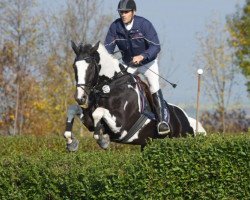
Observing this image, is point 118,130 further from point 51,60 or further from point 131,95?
point 51,60

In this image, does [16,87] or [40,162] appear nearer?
[40,162]

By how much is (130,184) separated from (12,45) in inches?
1007

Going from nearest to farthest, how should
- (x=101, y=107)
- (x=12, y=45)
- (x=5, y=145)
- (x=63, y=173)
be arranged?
(x=63, y=173), (x=101, y=107), (x=5, y=145), (x=12, y=45)

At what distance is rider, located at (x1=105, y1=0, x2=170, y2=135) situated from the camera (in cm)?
1173

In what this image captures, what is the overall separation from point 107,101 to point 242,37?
29565 mm

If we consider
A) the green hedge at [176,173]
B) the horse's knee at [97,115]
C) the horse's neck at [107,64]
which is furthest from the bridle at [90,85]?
the green hedge at [176,173]

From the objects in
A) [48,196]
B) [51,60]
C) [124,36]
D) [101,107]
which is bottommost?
[51,60]

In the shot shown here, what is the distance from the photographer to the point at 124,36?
11.8 m

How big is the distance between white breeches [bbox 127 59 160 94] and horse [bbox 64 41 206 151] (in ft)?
0.50

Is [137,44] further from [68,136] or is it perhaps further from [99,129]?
[68,136]

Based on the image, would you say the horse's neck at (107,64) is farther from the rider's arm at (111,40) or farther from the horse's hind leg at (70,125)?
the horse's hind leg at (70,125)

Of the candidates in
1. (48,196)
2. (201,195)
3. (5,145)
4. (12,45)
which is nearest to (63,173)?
(48,196)

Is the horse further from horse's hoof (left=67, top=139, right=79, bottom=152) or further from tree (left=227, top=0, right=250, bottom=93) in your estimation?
tree (left=227, top=0, right=250, bottom=93)

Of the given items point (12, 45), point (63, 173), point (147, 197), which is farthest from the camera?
point (12, 45)
